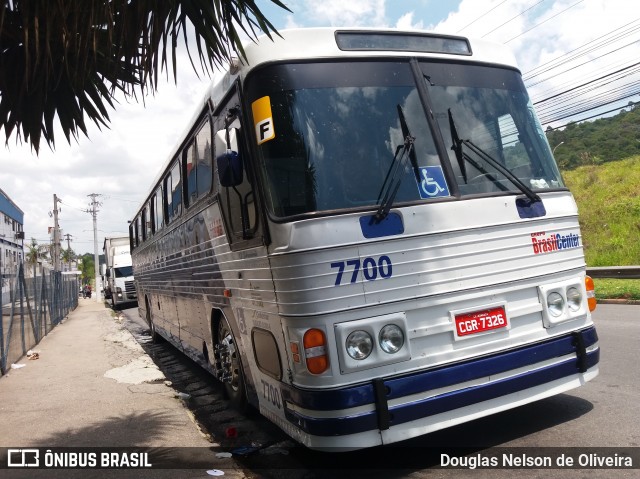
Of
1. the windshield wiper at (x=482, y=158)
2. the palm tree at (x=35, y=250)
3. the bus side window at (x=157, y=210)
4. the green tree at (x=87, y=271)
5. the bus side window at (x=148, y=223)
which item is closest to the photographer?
the windshield wiper at (x=482, y=158)

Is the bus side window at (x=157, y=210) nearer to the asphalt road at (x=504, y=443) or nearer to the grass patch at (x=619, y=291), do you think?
the asphalt road at (x=504, y=443)

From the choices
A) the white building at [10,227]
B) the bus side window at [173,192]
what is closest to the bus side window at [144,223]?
the bus side window at [173,192]

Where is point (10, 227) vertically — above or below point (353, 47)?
above

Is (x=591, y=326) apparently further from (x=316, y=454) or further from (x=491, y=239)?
(x=316, y=454)

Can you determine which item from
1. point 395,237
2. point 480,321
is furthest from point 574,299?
point 395,237

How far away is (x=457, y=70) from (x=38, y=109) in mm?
3385

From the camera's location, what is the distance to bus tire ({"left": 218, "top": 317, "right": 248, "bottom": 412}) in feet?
18.2

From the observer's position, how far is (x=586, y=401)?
203 inches

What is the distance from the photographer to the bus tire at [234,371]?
5541mm

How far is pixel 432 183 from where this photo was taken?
4039 millimetres

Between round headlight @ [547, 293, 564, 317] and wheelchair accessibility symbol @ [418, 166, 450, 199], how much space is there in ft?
3.72

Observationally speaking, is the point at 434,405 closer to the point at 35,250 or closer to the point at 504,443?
the point at 504,443

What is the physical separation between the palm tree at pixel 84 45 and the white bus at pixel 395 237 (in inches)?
15.4

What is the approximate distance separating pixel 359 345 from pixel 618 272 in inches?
673
